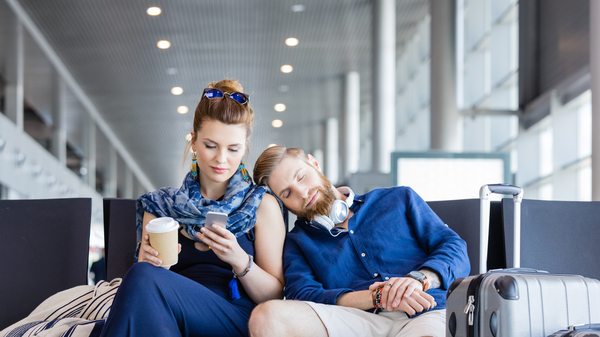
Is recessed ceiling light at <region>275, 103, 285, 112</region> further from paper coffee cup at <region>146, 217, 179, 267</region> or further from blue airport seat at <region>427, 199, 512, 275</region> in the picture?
paper coffee cup at <region>146, 217, 179, 267</region>

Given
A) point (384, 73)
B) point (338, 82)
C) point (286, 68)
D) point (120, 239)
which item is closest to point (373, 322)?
point (120, 239)

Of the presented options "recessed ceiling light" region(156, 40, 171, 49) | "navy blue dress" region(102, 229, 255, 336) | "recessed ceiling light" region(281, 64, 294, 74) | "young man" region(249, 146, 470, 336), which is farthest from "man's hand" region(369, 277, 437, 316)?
"recessed ceiling light" region(281, 64, 294, 74)

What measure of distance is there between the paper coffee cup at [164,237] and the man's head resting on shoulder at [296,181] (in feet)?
2.17

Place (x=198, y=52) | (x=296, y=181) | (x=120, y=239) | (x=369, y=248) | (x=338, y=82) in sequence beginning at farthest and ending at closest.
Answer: (x=338, y=82) < (x=198, y=52) < (x=120, y=239) < (x=296, y=181) < (x=369, y=248)

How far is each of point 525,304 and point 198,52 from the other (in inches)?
521

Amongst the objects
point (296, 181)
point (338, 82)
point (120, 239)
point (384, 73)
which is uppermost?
point (338, 82)

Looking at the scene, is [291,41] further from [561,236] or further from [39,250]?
[561,236]

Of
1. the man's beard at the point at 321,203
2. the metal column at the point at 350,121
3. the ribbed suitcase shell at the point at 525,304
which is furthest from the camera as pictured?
the metal column at the point at 350,121

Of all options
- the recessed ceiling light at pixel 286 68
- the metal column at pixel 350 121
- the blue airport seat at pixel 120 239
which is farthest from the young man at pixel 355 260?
the metal column at pixel 350 121

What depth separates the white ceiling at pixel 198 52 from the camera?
1236 centimetres

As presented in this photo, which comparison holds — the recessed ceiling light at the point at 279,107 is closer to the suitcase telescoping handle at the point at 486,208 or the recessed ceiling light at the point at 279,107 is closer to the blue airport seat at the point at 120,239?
the blue airport seat at the point at 120,239

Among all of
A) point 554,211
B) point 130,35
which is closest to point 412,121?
point 130,35

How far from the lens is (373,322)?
2.51 meters

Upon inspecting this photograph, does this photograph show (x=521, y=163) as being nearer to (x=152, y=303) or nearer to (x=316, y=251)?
(x=316, y=251)
